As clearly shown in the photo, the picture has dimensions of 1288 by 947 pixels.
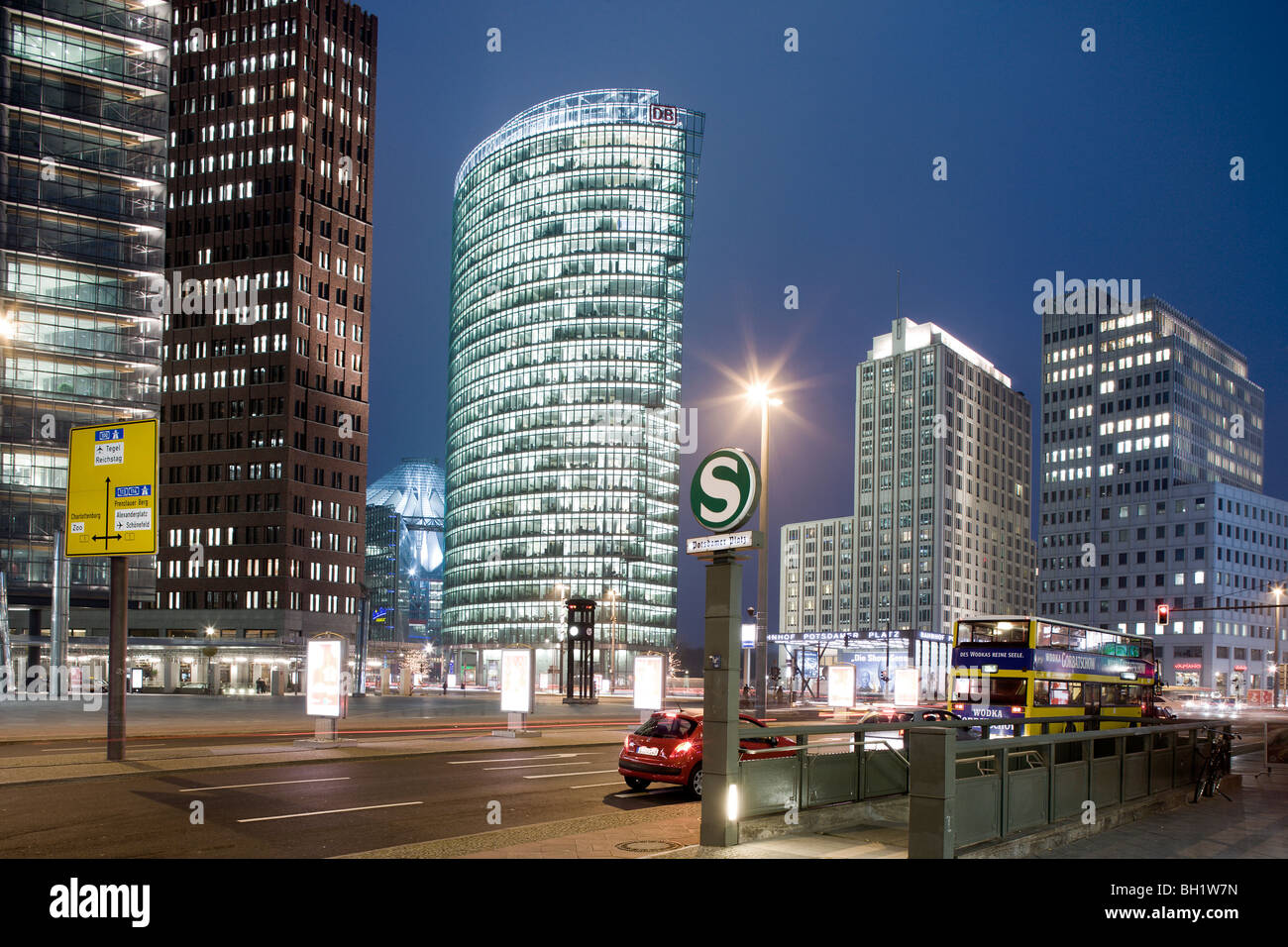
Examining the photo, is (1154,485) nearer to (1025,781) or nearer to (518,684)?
(518,684)

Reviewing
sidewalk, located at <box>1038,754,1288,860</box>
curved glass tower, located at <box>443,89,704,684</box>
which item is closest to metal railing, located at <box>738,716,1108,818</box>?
sidewalk, located at <box>1038,754,1288,860</box>

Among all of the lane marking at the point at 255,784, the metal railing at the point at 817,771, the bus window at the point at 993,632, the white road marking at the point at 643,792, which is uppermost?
the bus window at the point at 993,632

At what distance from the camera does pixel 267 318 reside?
117 metres

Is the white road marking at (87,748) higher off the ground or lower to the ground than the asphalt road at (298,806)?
lower

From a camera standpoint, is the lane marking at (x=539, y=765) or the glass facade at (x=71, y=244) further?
the glass facade at (x=71, y=244)

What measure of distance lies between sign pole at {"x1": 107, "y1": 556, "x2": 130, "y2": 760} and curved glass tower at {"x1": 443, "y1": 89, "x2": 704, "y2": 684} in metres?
125

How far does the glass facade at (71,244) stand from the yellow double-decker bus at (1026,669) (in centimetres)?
5865

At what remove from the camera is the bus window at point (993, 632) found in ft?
96.3

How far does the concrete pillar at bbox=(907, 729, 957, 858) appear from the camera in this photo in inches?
415

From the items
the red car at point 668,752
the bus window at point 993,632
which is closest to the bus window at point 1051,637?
the bus window at point 993,632

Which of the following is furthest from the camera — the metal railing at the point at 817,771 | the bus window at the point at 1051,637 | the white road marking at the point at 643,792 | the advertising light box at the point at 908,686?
the advertising light box at the point at 908,686

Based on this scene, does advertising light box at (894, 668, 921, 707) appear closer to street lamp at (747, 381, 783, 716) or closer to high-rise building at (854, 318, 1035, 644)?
street lamp at (747, 381, 783, 716)

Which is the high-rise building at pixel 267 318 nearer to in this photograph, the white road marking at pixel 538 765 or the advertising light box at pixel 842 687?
the advertising light box at pixel 842 687

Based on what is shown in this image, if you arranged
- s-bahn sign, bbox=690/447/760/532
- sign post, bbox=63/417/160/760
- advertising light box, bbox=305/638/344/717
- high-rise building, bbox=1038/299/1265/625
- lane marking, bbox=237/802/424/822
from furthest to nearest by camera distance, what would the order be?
high-rise building, bbox=1038/299/1265/625, advertising light box, bbox=305/638/344/717, sign post, bbox=63/417/160/760, lane marking, bbox=237/802/424/822, s-bahn sign, bbox=690/447/760/532
